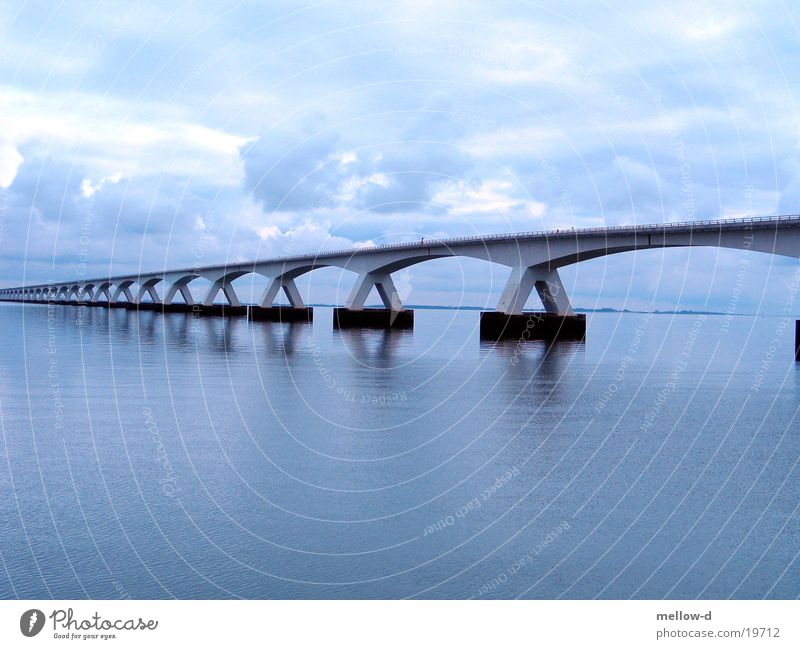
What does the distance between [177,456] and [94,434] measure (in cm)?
286

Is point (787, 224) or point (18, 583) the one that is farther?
point (787, 224)

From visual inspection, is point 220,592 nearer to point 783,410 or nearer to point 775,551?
point 775,551

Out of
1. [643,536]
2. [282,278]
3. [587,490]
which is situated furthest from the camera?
[282,278]

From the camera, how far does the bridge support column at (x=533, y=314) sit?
63.2 meters

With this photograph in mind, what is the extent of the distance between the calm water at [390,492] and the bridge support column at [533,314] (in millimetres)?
37988

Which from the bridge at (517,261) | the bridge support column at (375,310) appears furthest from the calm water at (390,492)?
the bridge support column at (375,310)

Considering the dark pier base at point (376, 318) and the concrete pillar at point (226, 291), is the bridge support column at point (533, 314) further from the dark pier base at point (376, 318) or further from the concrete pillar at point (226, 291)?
the concrete pillar at point (226, 291)

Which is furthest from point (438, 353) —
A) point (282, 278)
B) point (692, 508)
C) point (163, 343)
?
point (282, 278)

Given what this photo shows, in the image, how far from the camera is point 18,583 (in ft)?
26.4
